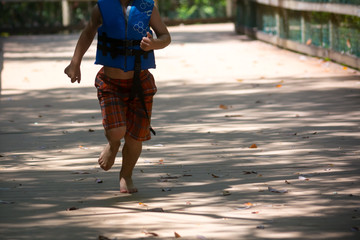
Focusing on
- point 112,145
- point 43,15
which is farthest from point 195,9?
point 112,145

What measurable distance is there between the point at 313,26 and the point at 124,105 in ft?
37.7

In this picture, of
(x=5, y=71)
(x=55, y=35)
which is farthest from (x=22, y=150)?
(x=55, y=35)

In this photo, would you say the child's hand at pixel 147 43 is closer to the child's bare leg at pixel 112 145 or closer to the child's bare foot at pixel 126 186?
the child's bare leg at pixel 112 145

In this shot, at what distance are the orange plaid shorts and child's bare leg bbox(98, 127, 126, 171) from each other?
4 centimetres

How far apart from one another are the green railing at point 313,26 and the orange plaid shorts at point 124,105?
8.02 metres

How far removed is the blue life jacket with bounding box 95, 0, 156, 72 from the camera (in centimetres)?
548

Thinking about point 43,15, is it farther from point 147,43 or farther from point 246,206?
point 246,206

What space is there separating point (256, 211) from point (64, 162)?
2.48 m

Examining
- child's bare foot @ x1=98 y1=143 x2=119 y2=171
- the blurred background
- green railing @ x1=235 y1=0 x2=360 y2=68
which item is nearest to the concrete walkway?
child's bare foot @ x1=98 y1=143 x2=119 y2=171

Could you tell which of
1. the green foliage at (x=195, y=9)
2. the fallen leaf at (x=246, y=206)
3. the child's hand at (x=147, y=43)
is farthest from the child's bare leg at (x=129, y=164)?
the green foliage at (x=195, y=9)

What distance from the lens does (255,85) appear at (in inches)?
489

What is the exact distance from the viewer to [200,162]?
6875 millimetres

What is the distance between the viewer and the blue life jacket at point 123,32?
548 centimetres

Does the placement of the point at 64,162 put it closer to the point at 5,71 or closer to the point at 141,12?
the point at 141,12
